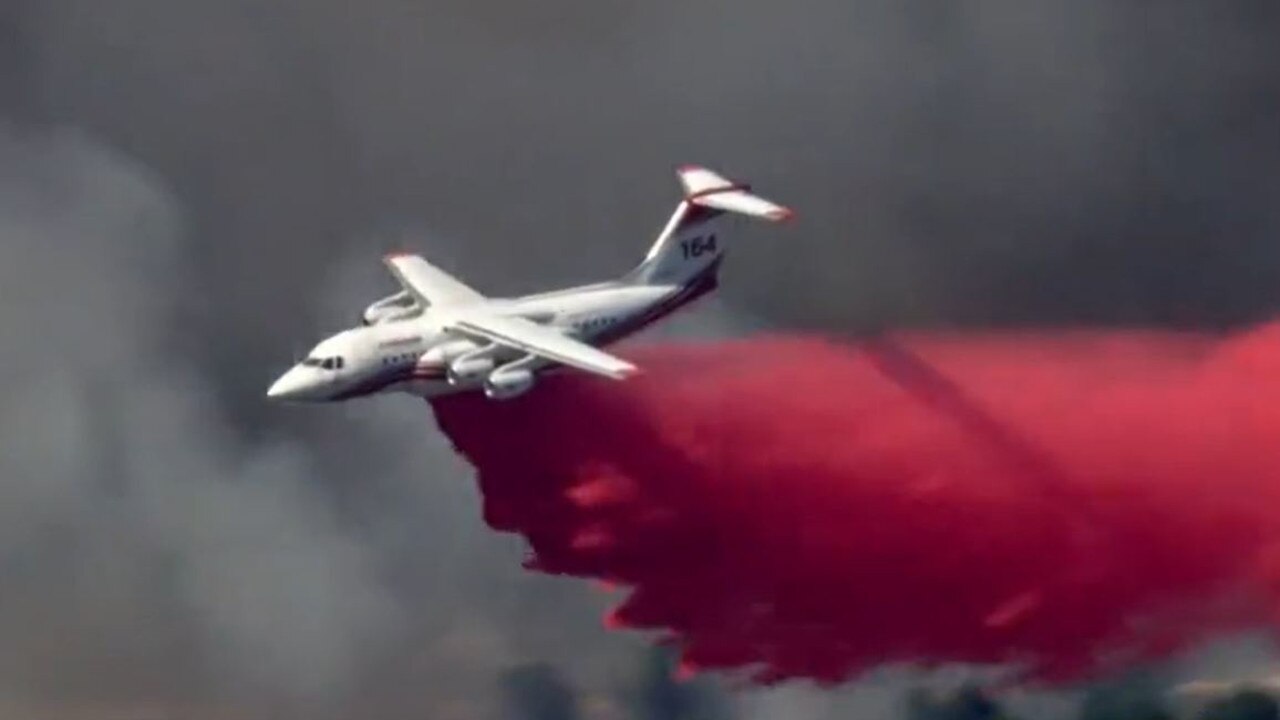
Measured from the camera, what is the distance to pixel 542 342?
135 feet

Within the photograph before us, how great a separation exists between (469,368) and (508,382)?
67 cm

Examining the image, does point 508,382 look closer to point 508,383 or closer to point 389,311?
point 508,383

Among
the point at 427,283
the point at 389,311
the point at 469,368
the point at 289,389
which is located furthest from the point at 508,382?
the point at 427,283

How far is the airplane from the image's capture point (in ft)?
135

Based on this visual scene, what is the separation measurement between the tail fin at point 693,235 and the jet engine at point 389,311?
3.53 meters

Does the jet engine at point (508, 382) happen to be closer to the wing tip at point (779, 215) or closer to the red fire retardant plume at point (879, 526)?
the red fire retardant plume at point (879, 526)

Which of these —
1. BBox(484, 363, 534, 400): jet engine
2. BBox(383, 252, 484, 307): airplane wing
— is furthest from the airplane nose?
BBox(484, 363, 534, 400): jet engine

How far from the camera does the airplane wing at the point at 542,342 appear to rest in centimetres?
4025

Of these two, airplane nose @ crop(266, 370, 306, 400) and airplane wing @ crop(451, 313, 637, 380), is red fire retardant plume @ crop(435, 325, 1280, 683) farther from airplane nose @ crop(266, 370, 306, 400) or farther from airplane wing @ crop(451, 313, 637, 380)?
airplane nose @ crop(266, 370, 306, 400)

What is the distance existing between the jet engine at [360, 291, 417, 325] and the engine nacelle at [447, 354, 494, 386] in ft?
6.13

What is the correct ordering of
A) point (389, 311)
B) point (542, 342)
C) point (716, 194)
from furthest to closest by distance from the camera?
point (716, 194), point (389, 311), point (542, 342)

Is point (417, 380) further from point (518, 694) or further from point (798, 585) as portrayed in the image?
point (518, 694)

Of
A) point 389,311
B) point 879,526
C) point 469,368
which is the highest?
point 389,311

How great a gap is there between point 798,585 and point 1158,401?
6492 mm
